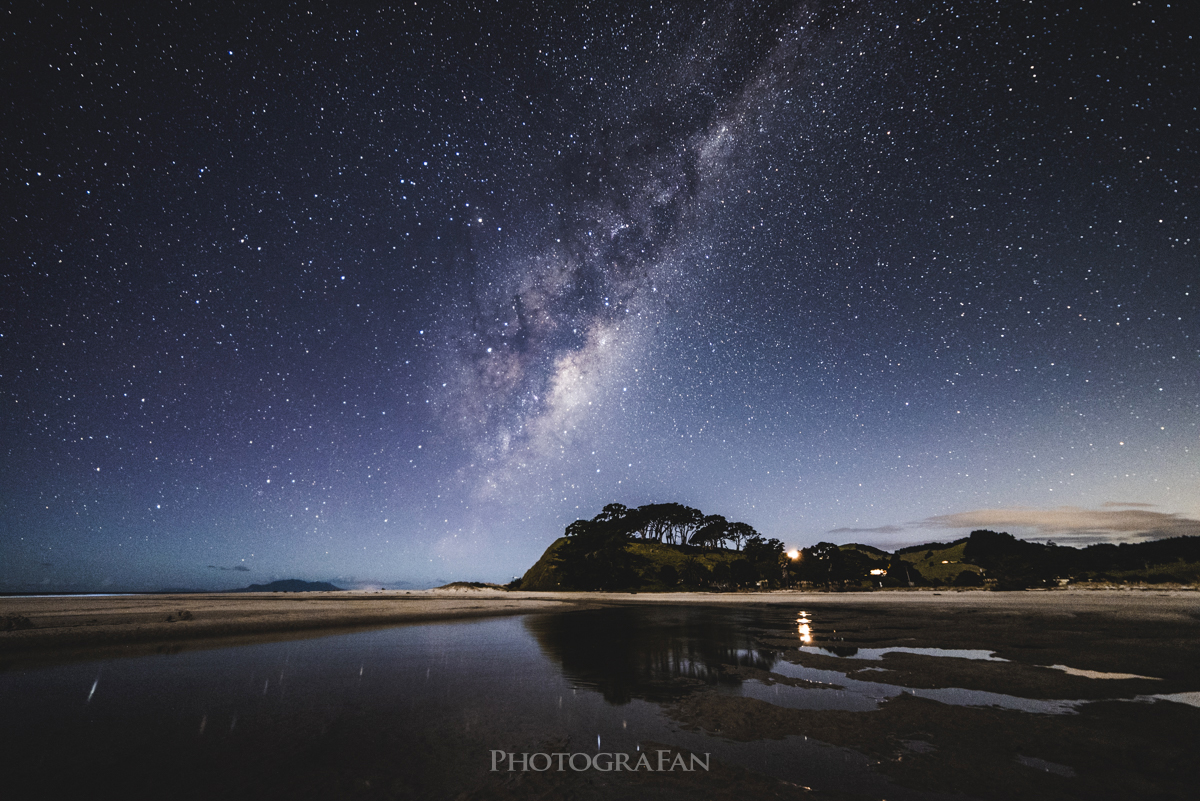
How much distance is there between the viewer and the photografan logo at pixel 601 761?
571cm

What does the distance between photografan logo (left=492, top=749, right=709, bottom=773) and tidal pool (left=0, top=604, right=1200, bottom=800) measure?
17 cm

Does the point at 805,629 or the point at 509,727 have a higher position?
the point at 509,727

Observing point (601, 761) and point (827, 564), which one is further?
point (827, 564)

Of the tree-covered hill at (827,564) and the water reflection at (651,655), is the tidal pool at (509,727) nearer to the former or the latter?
the water reflection at (651,655)

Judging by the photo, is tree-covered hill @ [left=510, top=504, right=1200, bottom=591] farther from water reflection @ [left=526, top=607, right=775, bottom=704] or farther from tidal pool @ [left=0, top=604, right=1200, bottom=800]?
tidal pool @ [left=0, top=604, right=1200, bottom=800]

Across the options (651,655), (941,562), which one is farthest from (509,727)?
(941,562)

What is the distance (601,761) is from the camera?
5.95m

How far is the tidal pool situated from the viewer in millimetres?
5207

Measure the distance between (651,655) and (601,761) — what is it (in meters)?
8.62

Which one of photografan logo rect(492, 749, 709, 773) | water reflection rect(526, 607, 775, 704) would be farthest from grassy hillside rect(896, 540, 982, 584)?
photografan logo rect(492, 749, 709, 773)

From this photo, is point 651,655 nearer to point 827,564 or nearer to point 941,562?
point 827,564

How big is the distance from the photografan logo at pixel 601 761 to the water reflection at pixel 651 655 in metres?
2.81

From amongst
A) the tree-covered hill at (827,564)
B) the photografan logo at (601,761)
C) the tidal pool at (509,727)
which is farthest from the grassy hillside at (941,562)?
the photografan logo at (601,761)

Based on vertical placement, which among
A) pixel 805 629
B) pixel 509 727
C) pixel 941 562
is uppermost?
pixel 509 727
